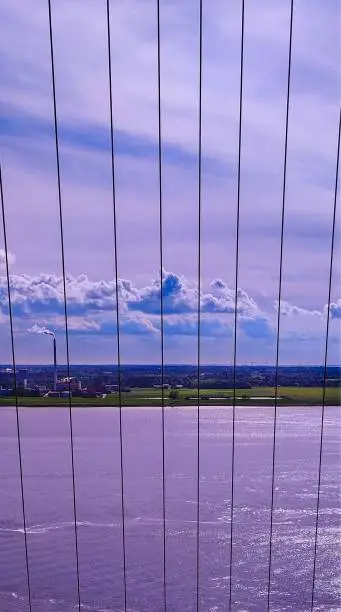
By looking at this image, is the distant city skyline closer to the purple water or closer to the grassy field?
the purple water

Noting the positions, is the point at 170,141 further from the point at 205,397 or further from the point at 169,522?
the point at 205,397

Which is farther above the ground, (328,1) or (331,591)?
(328,1)

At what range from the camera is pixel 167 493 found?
998 centimetres

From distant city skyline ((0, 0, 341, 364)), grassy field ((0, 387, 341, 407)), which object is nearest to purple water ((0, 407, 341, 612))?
grassy field ((0, 387, 341, 407))

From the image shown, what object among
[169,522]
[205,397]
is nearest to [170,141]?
[169,522]

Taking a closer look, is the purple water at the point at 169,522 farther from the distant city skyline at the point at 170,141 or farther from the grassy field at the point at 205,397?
the distant city skyline at the point at 170,141

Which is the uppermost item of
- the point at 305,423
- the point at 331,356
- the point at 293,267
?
the point at 293,267

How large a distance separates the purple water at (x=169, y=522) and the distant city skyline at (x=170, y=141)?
84.3 inches

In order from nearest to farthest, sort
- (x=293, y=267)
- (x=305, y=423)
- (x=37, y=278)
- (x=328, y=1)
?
(x=328, y=1) → (x=37, y=278) → (x=293, y=267) → (x=305, y=423)

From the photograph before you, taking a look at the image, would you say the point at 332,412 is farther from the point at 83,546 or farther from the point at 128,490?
the point at 83,546

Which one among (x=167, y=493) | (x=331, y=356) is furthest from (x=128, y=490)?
(x=331, y=356)

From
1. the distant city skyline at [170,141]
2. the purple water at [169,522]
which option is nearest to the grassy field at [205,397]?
the purple water at [169,522]

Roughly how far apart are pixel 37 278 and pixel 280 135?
79.9 inches

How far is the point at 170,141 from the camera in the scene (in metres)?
4.71
